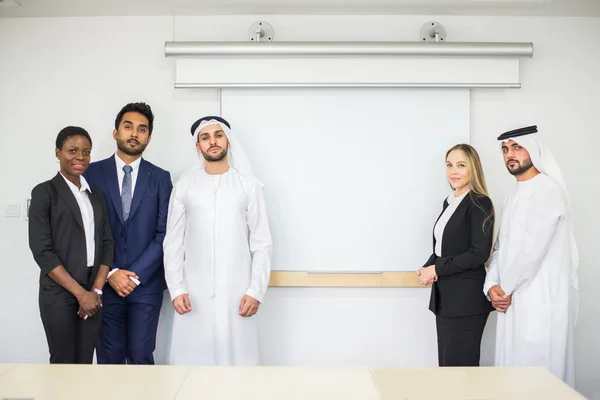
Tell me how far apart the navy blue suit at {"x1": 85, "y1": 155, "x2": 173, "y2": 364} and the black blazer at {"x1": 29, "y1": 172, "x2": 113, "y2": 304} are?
0.32m

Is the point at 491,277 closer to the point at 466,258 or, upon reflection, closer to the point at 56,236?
the point at 466,258

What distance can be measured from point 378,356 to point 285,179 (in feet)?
4.73

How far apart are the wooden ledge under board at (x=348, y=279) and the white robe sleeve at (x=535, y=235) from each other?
836mm

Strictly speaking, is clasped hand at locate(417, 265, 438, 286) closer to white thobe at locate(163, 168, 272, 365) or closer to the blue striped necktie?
white thobe at locate(163, 168, 272, 365)

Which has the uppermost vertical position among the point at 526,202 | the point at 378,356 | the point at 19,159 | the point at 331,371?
the point at 19,159

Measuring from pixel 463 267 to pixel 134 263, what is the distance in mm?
1986

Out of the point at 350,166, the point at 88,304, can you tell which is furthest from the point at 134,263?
the point at 350,166

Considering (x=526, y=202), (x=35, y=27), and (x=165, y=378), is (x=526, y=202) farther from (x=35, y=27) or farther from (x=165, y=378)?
(x=35, y=27)

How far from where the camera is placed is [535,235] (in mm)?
2646

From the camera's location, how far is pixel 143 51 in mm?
3512

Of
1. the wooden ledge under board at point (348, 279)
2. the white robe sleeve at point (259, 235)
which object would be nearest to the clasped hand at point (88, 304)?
the white robe sleeve at point (259, 235)

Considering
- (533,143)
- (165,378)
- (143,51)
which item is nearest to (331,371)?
(165,378)

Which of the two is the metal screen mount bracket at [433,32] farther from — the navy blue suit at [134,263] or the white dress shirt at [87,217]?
the white dress shirt at [87,217]

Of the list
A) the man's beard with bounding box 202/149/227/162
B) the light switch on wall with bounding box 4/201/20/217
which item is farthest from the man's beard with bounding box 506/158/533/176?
the light switch on wall with bounding box 4/201/20/217
